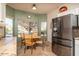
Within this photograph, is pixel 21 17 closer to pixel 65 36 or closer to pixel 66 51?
pixel 65 36

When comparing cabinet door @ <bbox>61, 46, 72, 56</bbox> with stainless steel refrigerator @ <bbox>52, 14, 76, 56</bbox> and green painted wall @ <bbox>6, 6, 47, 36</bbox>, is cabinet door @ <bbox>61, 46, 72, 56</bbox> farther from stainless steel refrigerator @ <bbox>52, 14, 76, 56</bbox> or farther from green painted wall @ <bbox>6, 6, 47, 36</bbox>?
green painted wall @ <bbox>6, 6, 47, 36</bbox>

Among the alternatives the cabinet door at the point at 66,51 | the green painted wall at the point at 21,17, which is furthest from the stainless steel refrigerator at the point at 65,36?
the green painted wall at the point at 21,17

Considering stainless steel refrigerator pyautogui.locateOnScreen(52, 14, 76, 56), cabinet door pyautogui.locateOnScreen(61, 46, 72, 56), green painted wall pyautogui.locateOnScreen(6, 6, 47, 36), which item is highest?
green painted wall pyautogui.locateOnScreen(6, 6, 47, 36)

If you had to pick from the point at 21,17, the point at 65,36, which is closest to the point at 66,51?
the point at 65,36

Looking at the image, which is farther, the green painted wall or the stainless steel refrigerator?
the green painted wall

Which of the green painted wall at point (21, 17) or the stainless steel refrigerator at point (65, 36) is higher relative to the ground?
the green painted wall at point (21, 17)

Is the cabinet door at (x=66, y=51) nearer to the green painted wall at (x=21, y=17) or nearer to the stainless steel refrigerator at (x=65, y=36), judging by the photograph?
the stainless steel refrigerator at (x=65, y=36)

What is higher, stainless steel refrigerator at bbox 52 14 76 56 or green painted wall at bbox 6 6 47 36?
green painted wall at bbox 6 6 47 36

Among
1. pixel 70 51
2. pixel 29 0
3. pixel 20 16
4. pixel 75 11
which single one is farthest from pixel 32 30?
pixel 29 0

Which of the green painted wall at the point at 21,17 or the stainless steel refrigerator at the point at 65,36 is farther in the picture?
the green painted wall at the point at 21,17

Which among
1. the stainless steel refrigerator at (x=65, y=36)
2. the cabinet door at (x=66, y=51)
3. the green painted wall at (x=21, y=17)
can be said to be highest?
the green painted wall at (x=21, y=17)

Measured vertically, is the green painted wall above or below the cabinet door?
above

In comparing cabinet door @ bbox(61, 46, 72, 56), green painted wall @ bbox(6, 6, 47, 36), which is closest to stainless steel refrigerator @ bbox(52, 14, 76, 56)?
cabinet door @ bbox(61, 46, 72, 56)

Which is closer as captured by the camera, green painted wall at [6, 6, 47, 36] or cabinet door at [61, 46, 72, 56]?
cabinet door at [61, 46, 72, 56]
